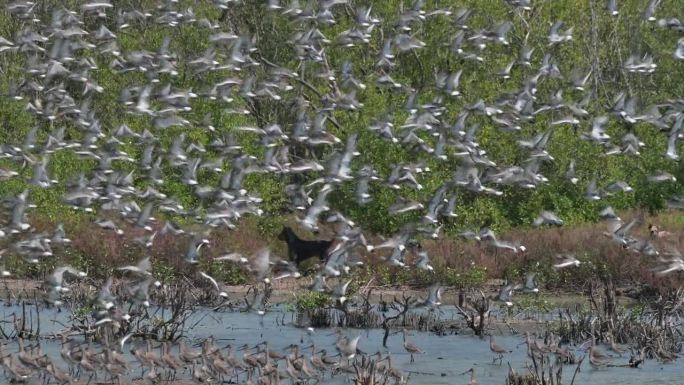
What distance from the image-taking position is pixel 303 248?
32.8 meters

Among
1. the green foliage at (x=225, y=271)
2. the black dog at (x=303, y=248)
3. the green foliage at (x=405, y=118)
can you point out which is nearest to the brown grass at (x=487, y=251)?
the green foliage at (x=405, y=118)

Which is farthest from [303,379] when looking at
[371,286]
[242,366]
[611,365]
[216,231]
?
[216,231]

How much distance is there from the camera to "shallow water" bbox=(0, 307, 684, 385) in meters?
21.5

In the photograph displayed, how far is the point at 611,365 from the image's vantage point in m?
22.0

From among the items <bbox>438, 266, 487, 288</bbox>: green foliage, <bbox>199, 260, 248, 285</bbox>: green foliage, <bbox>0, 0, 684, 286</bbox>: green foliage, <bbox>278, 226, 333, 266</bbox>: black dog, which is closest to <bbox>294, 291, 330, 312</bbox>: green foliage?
<bbox>0, 0, 684, 286</bbox>: green foliage

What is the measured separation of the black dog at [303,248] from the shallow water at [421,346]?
4394mm

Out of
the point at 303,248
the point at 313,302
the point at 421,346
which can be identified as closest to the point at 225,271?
the point at 303,248

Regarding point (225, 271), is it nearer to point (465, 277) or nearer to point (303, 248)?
point (303, 248)

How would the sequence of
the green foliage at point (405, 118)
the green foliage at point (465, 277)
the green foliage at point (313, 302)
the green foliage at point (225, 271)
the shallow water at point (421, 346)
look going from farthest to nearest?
the green foliage at point (405, 118)
the green foliage at point (225, 271)
the green foliage at point (465, 277)
the green foliage at point (313, 302)
the shallow water at point (421, 346)

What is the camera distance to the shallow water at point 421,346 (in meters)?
21.5

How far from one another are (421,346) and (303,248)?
8.90 metres

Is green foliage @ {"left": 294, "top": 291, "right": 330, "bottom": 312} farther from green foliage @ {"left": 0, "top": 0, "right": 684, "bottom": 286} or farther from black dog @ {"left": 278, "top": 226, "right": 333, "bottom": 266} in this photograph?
black dog @ {"left": 278, "top": 226, "right": 333, "bottom": 266}

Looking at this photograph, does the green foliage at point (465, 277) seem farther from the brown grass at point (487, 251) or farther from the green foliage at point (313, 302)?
the green foliage at point (313, 302)

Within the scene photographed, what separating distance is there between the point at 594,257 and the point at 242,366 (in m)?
12.2
